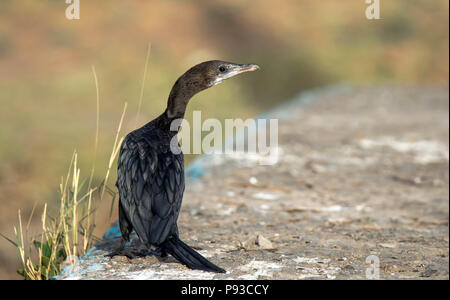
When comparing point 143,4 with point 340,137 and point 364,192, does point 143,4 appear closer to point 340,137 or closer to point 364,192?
point 340,137

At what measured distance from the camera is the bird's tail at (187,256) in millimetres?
3211

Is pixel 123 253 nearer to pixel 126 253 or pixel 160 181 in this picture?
pixel 126 253

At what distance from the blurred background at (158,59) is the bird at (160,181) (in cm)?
A: 498

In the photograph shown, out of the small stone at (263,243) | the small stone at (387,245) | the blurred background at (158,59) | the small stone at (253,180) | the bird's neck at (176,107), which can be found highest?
the blurred background at (158,59)

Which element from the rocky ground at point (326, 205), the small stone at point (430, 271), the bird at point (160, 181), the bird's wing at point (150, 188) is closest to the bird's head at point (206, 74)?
the bird at point (160, 181)

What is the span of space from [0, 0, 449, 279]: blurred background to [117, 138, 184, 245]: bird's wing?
16.6 feet

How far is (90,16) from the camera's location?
18.3 meters

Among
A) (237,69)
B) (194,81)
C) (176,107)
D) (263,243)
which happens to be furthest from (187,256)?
(237,69)

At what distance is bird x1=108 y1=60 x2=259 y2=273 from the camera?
3279mm

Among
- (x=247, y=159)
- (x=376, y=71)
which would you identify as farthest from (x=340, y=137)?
(x=376, y=71)

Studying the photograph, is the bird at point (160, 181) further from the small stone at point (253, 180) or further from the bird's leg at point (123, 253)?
the small stone at point (253, 180)

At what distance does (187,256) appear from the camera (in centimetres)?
328

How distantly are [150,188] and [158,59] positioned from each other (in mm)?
12561
